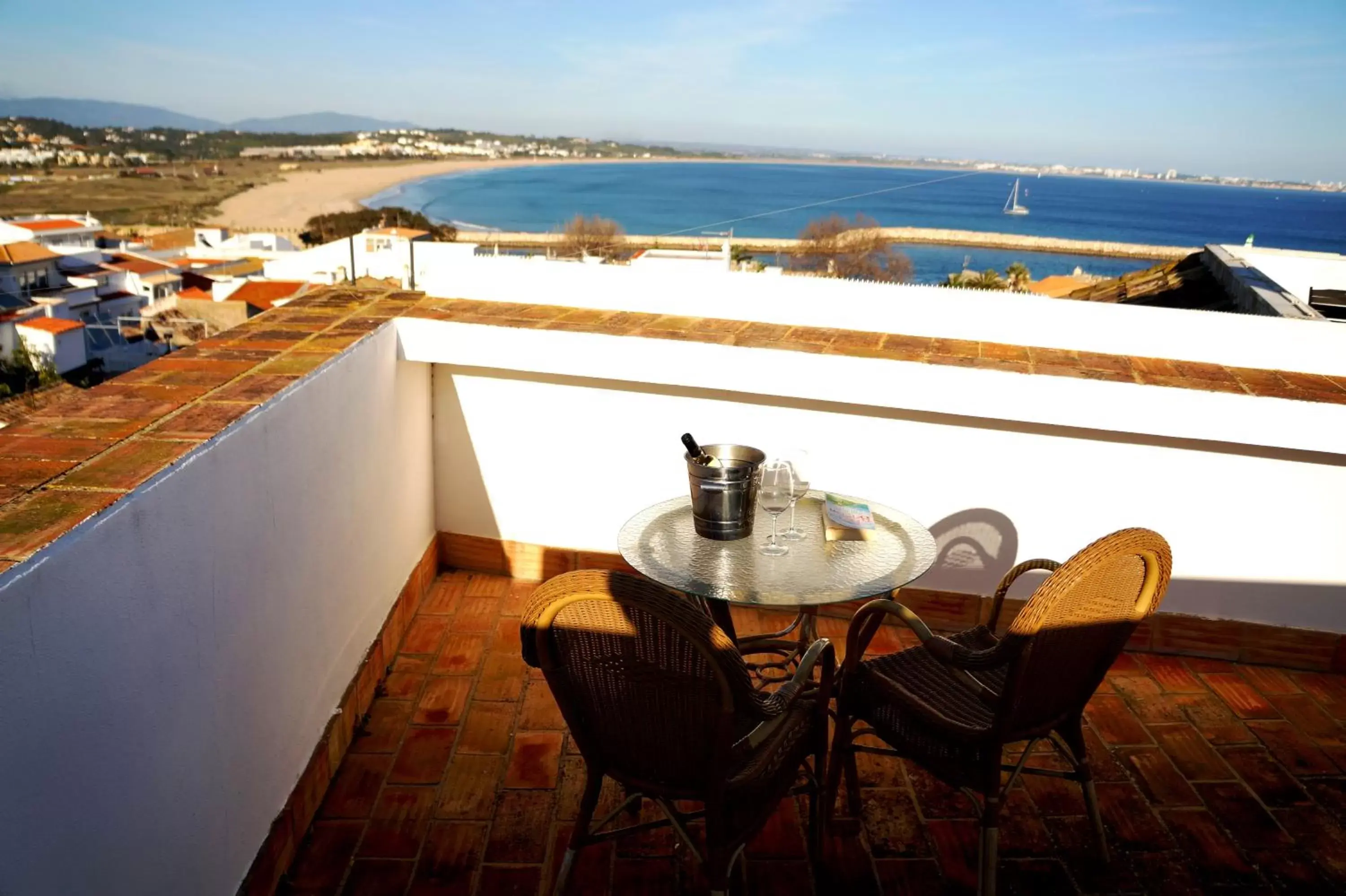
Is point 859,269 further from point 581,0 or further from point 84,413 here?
point 581,0

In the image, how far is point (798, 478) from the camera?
212 centimetres

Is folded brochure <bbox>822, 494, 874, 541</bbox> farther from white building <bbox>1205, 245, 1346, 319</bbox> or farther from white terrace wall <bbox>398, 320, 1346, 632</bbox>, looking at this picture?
white building <bbox>1205, 245, 1346, 319</bbox>

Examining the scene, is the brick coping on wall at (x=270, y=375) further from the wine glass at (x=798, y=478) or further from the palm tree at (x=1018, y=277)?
the palm tree at (x=1018, y=277)

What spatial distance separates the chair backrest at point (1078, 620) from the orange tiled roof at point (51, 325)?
2928cm

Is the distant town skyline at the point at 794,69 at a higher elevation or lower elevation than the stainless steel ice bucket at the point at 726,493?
higher

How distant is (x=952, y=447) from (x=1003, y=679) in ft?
3.96

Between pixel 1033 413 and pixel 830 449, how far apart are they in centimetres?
70

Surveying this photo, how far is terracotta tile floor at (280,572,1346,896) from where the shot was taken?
1911mm

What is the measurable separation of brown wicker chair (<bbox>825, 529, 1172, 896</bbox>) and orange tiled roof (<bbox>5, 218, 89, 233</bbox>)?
43.3 meters

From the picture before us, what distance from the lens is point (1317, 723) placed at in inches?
102

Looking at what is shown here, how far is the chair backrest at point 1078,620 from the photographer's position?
1530mm

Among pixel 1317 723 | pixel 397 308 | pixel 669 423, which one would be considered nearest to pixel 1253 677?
pixel 1317 723

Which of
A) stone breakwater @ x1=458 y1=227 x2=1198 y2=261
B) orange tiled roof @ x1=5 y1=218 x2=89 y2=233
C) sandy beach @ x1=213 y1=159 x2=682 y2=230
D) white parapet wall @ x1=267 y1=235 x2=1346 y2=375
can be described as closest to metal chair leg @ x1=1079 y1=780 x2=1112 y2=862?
white parapet wall @ x1=267 y1=235 x2=1346 y2=375

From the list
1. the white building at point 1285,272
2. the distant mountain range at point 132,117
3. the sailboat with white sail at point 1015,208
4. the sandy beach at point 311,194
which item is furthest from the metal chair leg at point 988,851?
the distant mountain range at point 132,117
